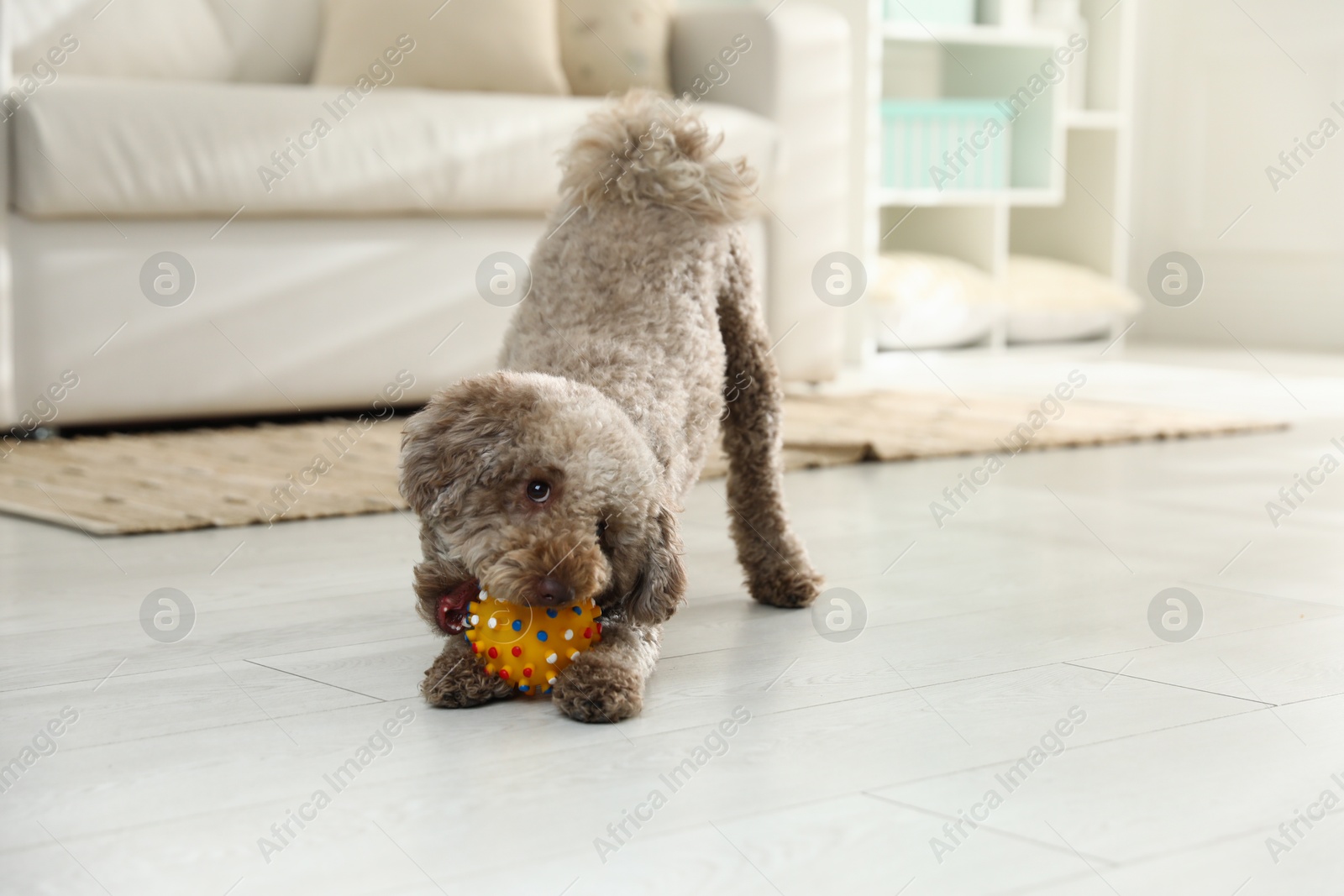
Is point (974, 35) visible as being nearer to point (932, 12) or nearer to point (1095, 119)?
point (932, 12)

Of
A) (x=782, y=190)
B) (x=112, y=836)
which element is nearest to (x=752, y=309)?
(x=112, y=836)

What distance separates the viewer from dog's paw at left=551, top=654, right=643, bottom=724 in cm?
110

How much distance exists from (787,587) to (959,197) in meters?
3.07

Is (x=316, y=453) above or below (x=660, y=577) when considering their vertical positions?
below

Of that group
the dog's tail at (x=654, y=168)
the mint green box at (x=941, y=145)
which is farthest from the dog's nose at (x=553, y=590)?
the mint green box at (x=941, y=145)

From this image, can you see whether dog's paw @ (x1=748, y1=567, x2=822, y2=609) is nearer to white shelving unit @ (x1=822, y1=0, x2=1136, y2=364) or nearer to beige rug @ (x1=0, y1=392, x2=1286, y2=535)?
beige rug @ (x1=0, y1=392, x2=1286, y2=535)

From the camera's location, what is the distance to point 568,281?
1321 mm

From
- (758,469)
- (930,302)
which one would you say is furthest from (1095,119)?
(758,469)

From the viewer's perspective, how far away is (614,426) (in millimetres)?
1132

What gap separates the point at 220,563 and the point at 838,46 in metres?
2.21

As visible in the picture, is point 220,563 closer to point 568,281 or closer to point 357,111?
point 568,281

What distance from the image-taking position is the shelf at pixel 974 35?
430 centimetres

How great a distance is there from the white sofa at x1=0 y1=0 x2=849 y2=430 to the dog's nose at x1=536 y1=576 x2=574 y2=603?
5.65 feet


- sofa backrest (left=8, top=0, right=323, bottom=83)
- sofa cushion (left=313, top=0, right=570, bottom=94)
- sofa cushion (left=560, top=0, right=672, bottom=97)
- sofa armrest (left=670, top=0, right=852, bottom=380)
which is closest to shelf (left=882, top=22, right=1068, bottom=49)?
sofa armrest (left=670, top=0, right=852, bottom=380)
